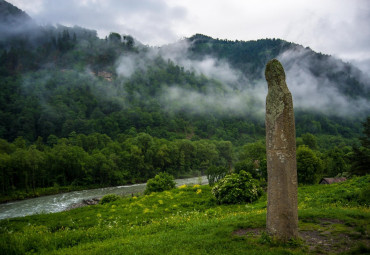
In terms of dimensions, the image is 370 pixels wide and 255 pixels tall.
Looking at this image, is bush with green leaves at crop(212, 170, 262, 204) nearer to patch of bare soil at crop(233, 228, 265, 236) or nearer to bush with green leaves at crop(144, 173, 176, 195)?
patch of bare soil at crop(233, 228, 265, 236)

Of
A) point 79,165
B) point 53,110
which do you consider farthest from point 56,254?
point 53,110

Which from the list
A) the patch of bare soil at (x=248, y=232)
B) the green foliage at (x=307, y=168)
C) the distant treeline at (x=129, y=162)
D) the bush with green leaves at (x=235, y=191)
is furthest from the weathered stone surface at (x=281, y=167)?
the green foliage at (x=307, y=168)

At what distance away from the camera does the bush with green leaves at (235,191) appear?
23453 mm

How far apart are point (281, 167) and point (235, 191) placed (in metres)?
14.9

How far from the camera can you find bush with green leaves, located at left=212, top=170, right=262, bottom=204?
23.5 metres

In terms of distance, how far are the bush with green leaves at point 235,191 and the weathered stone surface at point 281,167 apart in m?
14.2

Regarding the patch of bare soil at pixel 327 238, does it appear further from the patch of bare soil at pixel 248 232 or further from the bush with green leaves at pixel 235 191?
the bush with green leaves at pixel 235 191

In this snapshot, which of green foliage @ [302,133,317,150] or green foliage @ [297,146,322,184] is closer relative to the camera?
green foliage @ [297,146,322,184]

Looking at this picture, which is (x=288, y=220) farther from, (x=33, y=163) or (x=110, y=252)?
(x=33, y=163)

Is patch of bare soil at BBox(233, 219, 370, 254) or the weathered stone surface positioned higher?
the weathered stone surface

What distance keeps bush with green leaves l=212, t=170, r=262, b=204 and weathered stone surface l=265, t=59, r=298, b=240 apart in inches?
561

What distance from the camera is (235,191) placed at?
2348 cm

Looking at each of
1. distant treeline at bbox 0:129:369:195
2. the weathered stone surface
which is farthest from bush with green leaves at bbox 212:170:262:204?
distant treeline at bbox 0:129:369:195

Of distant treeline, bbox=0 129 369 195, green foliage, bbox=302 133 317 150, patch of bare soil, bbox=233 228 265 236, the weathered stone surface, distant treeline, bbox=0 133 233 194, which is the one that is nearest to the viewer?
the weathered stone surface
